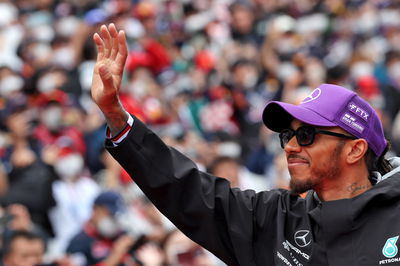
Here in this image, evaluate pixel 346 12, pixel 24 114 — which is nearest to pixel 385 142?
pixel 24 114

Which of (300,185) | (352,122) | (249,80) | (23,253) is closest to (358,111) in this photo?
(352,122)

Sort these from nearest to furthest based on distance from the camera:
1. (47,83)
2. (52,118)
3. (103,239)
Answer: (103,239), (52,118), (47,83)

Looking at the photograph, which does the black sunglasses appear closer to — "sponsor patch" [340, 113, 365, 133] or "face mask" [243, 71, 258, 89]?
"sponsor patch" [340, 113, 365, 133]

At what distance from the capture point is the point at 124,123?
3.75m

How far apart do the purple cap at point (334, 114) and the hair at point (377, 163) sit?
1.0 inches

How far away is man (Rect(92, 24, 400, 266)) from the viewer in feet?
11.8

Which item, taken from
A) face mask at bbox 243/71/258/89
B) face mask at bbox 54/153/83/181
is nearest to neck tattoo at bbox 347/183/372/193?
face mask at bbox 54/153/83/181

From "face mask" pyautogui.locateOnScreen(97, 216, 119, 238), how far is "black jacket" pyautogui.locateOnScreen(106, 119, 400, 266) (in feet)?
12.1

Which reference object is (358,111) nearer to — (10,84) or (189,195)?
(189,195)

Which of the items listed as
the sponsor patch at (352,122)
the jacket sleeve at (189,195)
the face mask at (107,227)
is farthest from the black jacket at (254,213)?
the face mask at (107,227)

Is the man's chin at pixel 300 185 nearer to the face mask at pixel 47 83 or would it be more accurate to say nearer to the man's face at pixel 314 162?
the man's face at pixel 314 162

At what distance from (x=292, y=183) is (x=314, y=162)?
0.12 metres

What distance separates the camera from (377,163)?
3.87 metres

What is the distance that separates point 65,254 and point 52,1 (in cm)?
717
